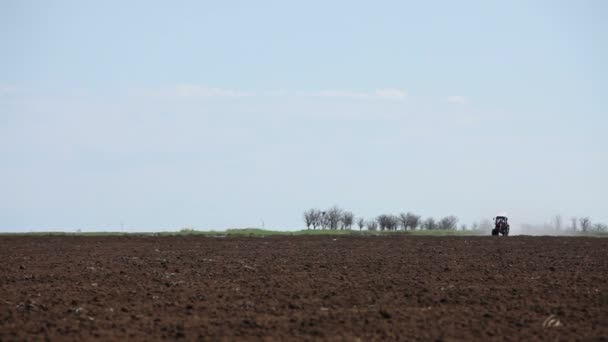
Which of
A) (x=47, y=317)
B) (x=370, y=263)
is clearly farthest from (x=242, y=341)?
(x=370, y=263)

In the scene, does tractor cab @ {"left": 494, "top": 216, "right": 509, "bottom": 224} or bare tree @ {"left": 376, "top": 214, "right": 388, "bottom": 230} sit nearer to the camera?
tractor cab @ {"left": 494, "top": 216, "right": 509, "bottom": 224}

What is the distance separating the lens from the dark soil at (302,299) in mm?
15172

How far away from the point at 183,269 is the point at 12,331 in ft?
41.8

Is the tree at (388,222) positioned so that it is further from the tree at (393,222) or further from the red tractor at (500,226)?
the red tractor at (500,226)

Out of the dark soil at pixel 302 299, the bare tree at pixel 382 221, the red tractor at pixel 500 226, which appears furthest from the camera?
the bare tree at pixel 382 221

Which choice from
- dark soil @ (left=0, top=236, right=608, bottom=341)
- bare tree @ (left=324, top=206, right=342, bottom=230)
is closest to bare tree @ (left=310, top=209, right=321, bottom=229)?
bare tree @ (left=324, top=206, right=342, bottom=230)

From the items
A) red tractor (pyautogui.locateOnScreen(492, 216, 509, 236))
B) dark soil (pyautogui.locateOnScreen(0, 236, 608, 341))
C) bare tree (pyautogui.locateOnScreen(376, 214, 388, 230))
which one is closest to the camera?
dark soil (pyautogui.locateOnScreen(0, 236, 608, 341))

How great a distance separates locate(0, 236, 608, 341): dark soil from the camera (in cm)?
1517

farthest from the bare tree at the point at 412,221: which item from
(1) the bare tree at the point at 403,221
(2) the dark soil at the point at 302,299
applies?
(2) the dark soil at the point at 302,299

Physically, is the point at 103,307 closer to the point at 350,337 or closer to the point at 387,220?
the point at 350,337

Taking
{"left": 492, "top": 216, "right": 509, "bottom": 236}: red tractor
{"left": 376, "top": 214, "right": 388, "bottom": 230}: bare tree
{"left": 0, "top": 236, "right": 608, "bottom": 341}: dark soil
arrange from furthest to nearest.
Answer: {"left": 376, "top": 214, "right": 388, "bottom": 230}: bare tree → {"left": 492, "top": 216, "right": 509, "bottom": 236}: red tractor → {"left": 0, "top": 236, "right": 608, "bottom": 341}: dark soil

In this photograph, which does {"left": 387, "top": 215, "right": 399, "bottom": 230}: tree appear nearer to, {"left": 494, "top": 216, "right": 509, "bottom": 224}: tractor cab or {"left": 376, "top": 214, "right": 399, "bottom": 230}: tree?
{"left": 376, "top": 214, "right": 399, "bottom": 230}: tree

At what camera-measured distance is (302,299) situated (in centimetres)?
1916

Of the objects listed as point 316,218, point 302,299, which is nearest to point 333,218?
point 316,218
